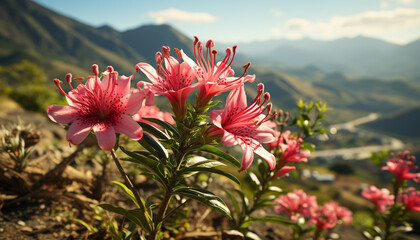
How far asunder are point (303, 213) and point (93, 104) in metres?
3.17

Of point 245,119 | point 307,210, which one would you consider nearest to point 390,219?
point 307,210

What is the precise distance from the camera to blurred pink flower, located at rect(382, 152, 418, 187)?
326 centimetres

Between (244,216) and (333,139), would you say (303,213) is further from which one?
(333,139)

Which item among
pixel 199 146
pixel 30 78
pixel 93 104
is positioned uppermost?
pixel 93 104

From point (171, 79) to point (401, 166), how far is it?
10.8 feet

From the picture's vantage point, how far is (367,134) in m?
163

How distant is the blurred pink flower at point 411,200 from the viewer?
10.8 ft

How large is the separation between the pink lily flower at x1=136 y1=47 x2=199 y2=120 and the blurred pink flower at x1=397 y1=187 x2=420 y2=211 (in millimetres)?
3439

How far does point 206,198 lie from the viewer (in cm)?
175

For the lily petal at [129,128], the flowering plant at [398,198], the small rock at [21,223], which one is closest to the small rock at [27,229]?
the small rock at [21,223]

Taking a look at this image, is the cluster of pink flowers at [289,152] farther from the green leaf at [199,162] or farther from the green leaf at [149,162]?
the green leaf at [149,162]

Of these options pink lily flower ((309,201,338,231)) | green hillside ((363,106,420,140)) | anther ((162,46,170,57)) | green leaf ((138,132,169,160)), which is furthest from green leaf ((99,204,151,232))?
green hillside ((363,106,420,140))

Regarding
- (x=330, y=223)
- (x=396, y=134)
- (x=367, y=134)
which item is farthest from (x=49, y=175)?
(x=396, y=134)

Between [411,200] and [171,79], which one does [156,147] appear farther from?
[411,200]
